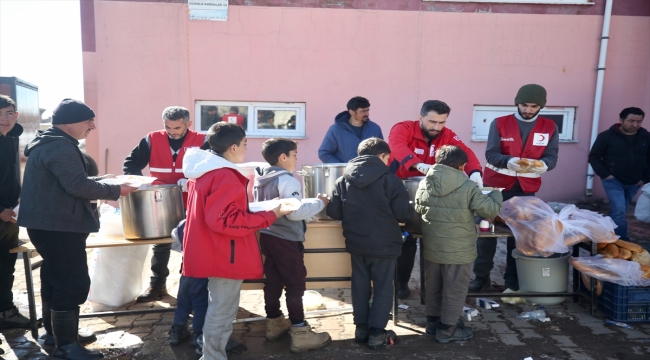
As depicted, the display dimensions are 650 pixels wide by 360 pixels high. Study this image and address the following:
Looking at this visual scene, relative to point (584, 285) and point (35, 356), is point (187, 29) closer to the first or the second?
point (35, 356)

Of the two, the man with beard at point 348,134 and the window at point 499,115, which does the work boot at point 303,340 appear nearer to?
the man with beard at point 348,134

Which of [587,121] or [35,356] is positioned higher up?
[587,121]

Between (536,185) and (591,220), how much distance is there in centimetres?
60

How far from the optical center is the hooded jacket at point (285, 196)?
3.38 m

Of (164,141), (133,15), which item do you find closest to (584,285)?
(164,141)

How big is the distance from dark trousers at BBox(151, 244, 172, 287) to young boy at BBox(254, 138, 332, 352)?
57.2 inches

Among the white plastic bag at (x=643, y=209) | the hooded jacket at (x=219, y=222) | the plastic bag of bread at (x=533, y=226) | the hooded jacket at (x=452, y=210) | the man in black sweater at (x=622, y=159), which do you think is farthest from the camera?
the white plastic bag at (x=643, y=209)

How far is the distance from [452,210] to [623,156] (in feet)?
10.4

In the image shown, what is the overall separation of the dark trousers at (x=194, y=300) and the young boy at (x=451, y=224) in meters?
1.68

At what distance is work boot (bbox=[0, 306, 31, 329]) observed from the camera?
409 cm

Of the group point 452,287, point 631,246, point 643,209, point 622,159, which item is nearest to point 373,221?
point 452,287

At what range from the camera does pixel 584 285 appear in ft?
14.9

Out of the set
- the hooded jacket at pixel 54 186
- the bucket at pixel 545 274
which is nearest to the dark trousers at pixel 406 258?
the bucket at pixel 545 274

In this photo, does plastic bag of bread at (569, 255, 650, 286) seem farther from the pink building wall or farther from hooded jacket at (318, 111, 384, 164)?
the pink building wall
